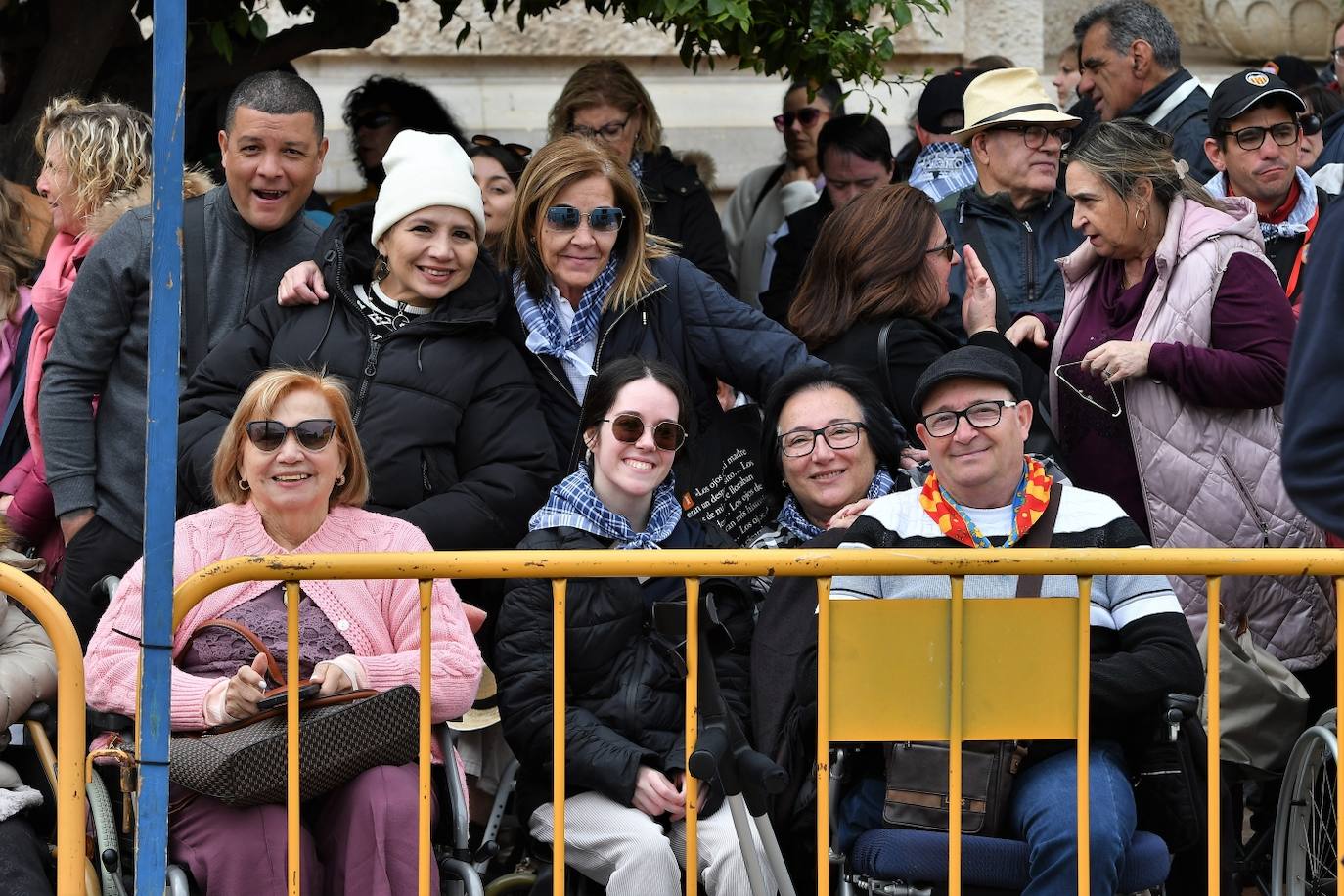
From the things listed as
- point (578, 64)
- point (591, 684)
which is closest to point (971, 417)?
point (591, 684)

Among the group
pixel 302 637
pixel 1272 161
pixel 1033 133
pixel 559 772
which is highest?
pixel 1033 133

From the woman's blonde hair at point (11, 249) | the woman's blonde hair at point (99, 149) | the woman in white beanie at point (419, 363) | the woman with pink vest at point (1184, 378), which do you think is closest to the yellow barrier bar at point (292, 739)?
the woman in white beanie at point (419, 363)

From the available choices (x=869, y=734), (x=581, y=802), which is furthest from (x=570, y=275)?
(x=869, y=734)

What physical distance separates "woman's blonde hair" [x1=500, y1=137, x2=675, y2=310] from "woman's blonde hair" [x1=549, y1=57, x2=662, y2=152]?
1.34 m

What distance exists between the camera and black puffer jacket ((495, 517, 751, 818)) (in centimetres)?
426

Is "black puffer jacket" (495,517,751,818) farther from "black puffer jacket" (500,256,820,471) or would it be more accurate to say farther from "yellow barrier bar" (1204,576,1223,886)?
"yellow barrier bar" (1204,576,1223,886)

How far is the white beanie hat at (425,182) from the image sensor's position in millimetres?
4930

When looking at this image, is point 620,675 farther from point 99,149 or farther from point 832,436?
point 99,149

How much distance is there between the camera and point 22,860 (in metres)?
4.04

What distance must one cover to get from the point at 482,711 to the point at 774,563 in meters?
1.27

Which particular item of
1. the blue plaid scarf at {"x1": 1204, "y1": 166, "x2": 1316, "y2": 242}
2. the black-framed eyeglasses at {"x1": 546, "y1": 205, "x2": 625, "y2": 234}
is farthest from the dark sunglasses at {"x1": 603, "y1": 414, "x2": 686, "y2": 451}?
the blue plaid scarf at {"x1": 1204, "y1": 166, "x2": 1316, "y2": 242}

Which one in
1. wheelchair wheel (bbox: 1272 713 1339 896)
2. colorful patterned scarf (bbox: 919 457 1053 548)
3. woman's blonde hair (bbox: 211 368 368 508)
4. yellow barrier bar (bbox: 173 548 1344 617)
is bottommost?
wheelchair wheel (bbox: 1272 713 1339 896)

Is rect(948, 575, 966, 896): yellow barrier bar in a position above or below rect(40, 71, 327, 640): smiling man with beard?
below

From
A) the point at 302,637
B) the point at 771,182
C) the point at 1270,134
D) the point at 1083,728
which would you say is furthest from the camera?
the point at 771,182
